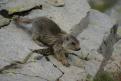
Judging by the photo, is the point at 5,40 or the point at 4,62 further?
the point at 5,40

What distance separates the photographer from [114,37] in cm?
1467

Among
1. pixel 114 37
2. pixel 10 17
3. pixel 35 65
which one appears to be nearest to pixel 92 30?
pixel 114 37

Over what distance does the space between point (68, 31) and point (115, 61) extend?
1670mm

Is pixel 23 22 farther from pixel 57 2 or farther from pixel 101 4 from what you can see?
pixel 101 4

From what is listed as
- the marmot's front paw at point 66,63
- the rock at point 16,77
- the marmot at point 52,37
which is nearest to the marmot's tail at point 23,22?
the marmot at point 52,37

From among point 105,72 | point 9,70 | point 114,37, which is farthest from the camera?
point 114,37

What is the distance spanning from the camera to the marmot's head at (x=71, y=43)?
41.5 ft

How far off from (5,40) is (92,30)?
3.40 meters

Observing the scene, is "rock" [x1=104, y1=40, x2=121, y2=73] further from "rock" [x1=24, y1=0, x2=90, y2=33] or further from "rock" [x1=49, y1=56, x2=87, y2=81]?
"rock" [x1=24, y1=0, x2=90, y2=33]

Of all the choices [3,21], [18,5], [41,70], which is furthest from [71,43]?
[18,5]

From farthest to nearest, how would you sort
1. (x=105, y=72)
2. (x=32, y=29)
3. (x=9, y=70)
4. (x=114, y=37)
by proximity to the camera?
(x=114, y=37)
(x=32, y=29)
(x=105, y=72)
(x=9, y=70)

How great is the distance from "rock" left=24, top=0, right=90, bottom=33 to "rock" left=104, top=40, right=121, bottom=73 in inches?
55.4

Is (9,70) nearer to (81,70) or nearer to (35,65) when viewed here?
(35,65)

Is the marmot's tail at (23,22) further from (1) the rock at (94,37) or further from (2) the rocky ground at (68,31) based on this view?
(1) the rock at (94,37)
